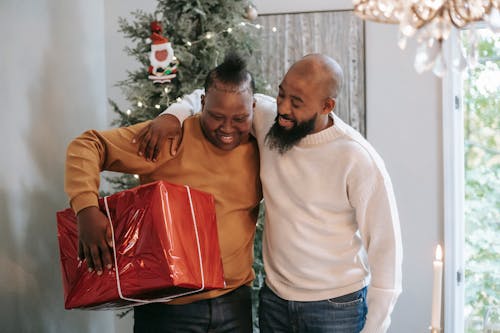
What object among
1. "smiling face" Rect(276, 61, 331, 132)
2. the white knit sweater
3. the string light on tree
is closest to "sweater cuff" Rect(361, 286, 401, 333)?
the white knit sweater

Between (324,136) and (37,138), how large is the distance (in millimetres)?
1713

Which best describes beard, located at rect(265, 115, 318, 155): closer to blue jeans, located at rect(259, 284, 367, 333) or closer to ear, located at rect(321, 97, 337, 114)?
ear, located at rect(321, 97, 337, 114)

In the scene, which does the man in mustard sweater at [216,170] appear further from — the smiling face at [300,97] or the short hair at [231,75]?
the smiling face at [300,97]

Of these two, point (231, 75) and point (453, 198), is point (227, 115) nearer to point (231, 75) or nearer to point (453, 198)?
point (231, 75)

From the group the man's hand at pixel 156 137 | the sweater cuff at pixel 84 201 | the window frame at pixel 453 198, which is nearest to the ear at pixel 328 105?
the man's hand at pixel 156 137

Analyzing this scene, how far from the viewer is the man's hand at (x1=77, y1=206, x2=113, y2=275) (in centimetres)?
187

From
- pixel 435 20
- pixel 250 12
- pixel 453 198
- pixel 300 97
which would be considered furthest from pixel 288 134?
pixel 453 198

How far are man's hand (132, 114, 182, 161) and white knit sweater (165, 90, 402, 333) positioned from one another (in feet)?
0.32

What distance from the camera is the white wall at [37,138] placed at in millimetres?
2961

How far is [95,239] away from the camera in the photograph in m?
1.86

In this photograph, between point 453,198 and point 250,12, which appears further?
point 453,198

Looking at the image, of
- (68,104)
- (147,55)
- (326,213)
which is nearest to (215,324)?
(326,213)

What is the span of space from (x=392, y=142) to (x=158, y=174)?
230cm

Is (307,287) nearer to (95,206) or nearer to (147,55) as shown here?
(95,206)
